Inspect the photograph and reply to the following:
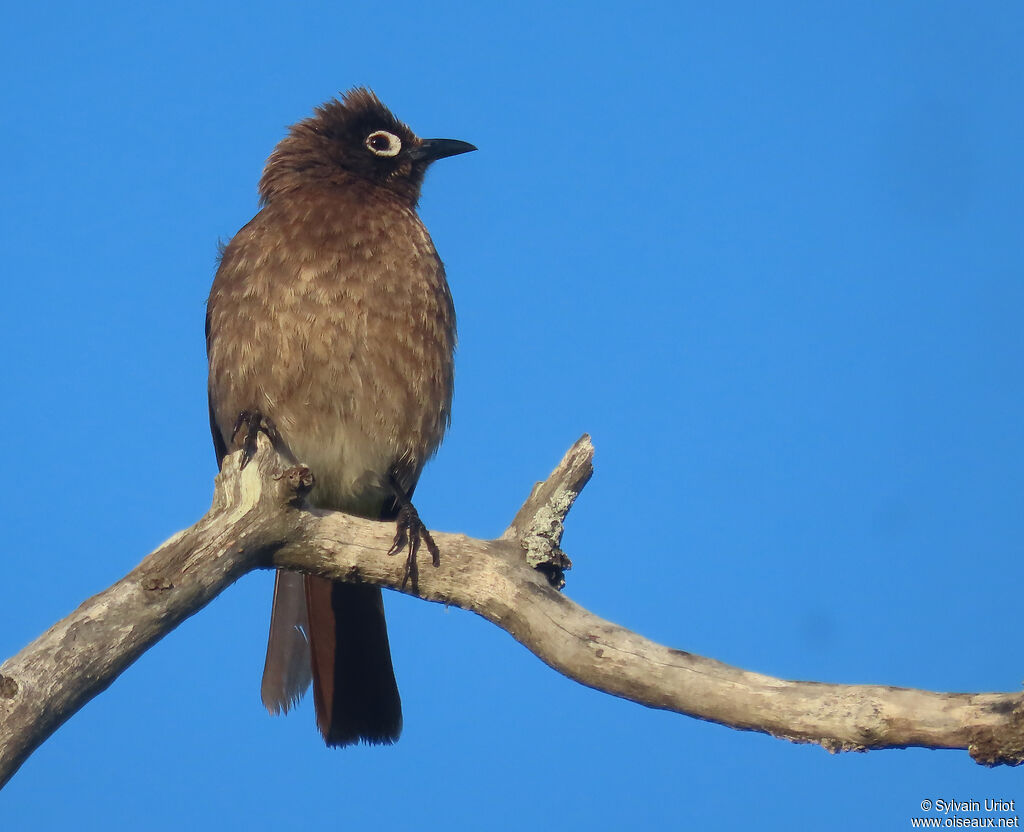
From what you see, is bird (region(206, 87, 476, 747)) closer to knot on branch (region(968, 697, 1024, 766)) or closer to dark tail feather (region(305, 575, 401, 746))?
dark tail feather (region(305, 575, 401, 746))

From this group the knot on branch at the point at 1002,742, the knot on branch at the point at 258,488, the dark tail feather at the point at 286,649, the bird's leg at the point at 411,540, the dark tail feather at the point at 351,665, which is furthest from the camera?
the dark tail feather at the point at 286,649

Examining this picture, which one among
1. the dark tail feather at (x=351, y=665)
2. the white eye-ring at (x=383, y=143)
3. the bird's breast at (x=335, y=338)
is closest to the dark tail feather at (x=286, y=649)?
the dark tail feather at (x=351, y=665)

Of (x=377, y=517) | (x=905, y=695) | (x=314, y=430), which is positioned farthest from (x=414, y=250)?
(x=905, y=695)

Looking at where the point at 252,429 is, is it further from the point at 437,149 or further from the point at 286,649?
the point at 437,149

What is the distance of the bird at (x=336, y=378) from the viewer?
4746 millimetres

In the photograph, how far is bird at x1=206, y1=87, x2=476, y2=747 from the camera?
15.6ft

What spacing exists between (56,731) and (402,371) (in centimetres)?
222

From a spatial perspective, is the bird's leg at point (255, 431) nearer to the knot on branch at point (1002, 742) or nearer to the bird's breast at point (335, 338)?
the bird's breast at point (335, 338)

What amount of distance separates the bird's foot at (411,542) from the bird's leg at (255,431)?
2.21ft

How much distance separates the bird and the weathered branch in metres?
0.59

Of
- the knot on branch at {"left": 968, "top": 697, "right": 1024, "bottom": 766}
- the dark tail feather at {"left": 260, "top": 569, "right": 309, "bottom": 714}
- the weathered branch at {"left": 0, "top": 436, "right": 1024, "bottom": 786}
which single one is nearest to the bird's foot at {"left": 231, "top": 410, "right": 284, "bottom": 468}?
the weathered branch at {"left": 0, "top": 436, "right": 1024, "bottom": 786}

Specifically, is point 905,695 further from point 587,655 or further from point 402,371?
point 402,371

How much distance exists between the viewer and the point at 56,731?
10.6ft

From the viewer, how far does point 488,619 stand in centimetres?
389
